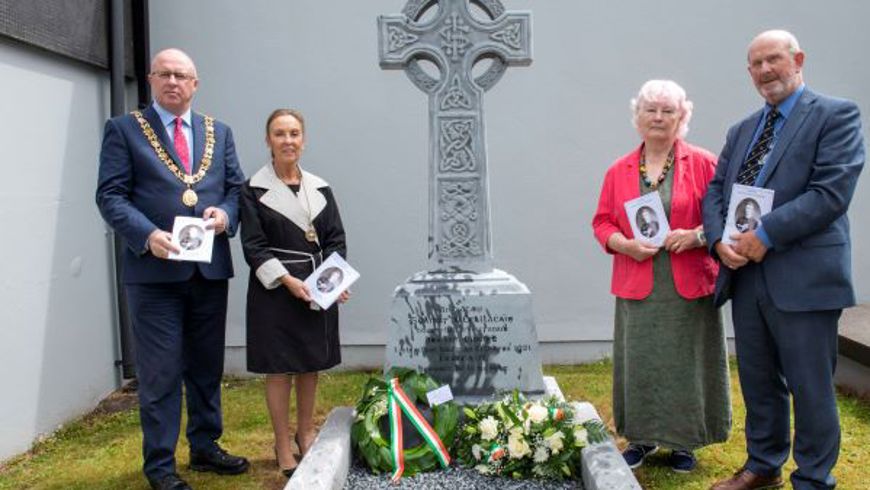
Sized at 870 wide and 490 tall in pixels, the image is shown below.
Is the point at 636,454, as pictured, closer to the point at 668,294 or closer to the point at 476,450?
the point at 668,294

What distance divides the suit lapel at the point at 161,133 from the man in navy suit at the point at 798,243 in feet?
8.84

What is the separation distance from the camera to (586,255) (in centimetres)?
686

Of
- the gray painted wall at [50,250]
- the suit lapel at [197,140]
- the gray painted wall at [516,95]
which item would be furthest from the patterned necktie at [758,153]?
the gray painted wall at [50,250]

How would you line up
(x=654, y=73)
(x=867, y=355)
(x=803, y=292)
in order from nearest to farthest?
(x=803, y=292) < (x=867, y=355) < (x=654, y=73)

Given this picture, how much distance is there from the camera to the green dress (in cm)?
415


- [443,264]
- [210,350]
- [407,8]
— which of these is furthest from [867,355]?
[210,350]

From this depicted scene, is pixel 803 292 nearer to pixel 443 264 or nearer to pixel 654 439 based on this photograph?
pixel 654 439

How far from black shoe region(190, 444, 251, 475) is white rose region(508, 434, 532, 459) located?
5.68 feet

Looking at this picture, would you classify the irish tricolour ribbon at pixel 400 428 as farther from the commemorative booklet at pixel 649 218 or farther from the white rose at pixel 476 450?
the commemorative booklet at pixel 649 218

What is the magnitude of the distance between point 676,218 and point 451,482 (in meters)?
1.72

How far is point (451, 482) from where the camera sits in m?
3.71

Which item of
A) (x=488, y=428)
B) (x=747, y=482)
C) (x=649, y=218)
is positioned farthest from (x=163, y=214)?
(x=747, y=482)

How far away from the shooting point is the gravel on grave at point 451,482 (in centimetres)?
366

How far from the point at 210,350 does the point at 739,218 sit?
281cm
